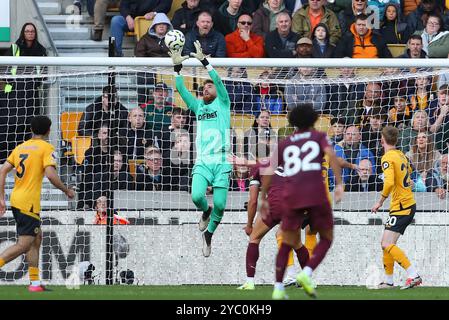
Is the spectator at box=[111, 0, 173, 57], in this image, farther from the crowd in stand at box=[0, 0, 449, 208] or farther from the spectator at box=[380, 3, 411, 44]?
the spectator at box=[380, 3, 411, 44]

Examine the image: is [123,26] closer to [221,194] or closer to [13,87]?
[13,87]

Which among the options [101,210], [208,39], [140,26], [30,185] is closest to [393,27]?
[208,39]

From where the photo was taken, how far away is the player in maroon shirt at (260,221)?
1370cm

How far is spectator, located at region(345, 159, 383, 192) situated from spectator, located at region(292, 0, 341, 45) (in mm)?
3474

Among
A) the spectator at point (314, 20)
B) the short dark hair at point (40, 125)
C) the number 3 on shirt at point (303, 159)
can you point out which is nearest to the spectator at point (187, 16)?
the spectator at point (314, 20)

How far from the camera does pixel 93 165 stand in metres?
16.7

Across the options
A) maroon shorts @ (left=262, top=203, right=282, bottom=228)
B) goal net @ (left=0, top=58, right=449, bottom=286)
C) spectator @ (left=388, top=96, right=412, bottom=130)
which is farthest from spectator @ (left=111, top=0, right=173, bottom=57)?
maroon shorts @ (left=262, top=203, right=282, bottom=228)

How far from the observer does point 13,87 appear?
1723 cm

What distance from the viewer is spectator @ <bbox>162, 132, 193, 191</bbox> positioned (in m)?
16.9

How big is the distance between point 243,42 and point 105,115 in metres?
3.58

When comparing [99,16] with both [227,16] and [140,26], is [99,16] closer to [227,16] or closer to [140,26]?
[140,26]

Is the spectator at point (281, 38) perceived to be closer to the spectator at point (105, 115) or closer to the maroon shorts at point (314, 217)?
the spectator at point (105, 115)

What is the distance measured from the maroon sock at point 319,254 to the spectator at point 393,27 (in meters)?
8.94
